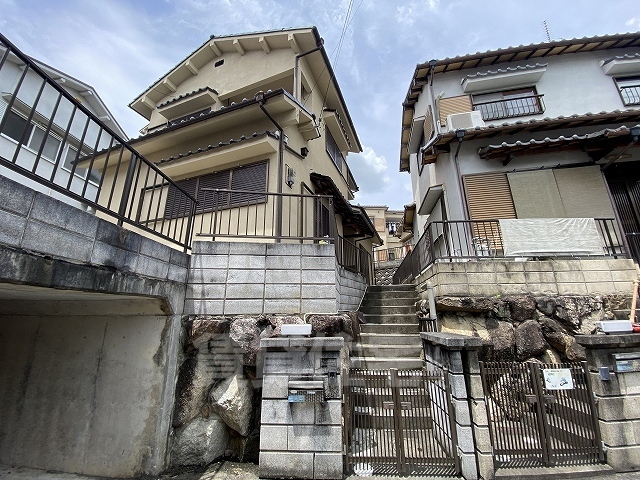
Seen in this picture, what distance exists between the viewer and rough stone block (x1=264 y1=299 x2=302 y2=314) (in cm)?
468

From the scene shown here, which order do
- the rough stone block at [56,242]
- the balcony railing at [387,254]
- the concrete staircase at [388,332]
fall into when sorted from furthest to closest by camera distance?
the balcony railing at [387,254], the concrete staircase at [388,332], the rough stone block at [56,242]

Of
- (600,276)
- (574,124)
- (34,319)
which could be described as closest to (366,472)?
(34,319)

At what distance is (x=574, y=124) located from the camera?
806 cm

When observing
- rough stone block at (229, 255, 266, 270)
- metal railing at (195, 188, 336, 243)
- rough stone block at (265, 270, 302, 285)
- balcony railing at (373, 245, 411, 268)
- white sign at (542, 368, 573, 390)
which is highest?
balcony railing at (373, 245, 411, 268)

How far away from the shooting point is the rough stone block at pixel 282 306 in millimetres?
4684

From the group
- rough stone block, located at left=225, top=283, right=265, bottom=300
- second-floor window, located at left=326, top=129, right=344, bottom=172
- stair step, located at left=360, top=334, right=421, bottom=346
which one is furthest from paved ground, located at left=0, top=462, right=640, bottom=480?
second-floor window, located at left=326, top=129, right=344, bottom=172

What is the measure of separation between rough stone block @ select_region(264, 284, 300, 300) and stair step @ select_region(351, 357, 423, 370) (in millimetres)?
1981

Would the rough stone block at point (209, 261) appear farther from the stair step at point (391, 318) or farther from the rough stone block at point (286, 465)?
the stair step at point (391, 318)

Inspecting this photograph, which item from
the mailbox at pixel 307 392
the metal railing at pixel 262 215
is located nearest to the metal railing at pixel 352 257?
the metal railing at pixel 262 215

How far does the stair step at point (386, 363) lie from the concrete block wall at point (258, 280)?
166 cm

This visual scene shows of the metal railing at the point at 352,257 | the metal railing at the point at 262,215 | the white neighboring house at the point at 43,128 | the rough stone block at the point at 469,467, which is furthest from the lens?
the white neighboring house at the point at 43,128

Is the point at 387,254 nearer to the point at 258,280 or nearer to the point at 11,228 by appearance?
the point at 258,280

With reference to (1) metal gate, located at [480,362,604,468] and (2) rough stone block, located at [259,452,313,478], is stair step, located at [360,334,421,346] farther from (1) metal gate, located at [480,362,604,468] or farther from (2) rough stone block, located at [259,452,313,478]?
(2) rough stone block, located at [259,452,313,478]

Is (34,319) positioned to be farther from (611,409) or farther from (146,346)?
(611,409)
